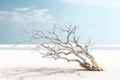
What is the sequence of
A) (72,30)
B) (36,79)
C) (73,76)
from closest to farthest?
(36,79) < (73,76) < (72,30)

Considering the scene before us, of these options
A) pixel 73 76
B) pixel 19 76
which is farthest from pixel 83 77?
pixel 19 76

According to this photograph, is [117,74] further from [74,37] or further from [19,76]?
[19,76]

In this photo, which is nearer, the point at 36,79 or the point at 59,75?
the point at 36,79

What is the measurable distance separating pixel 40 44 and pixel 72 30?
114 centimetres

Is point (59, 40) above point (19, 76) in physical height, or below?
above

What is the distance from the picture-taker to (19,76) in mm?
7844

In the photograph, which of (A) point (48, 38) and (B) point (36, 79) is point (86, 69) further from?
(B) point (36, 79)

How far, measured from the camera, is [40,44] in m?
9.50

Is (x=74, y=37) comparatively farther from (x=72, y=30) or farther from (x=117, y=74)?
(x=117, y=74)

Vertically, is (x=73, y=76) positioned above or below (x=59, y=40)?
below

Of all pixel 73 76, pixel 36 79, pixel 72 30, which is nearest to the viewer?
pixel 36 79

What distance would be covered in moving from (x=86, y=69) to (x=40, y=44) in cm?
160

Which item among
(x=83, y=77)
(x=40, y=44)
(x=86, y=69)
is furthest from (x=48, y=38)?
(x=83, y=77)

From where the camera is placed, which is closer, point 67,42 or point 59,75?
point 59,75
